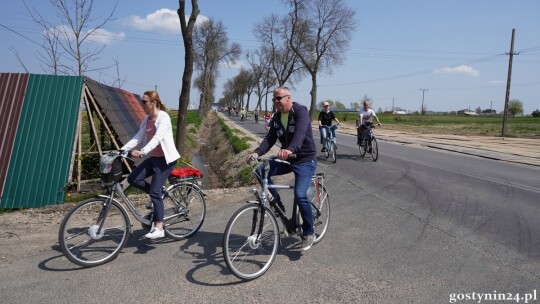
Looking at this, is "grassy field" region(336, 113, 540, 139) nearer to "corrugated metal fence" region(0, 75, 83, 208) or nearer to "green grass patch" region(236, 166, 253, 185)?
"green grass patch" region(236, 166, 253, 185)

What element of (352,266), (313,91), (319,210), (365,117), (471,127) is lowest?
(352,266)

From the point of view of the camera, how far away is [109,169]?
4.62 m

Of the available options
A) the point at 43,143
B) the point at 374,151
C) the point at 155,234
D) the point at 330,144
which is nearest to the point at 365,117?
the point at 374,151

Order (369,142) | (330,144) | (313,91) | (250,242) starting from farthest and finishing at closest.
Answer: (313,91) → (369,142) → (330,144) → (250,242)

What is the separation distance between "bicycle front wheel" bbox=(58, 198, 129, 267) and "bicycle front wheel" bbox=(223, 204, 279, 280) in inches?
53.9

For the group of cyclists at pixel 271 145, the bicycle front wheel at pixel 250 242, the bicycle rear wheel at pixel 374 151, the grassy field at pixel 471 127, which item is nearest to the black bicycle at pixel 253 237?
the bicycle front wheel at pixel 250 242

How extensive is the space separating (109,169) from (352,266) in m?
2.81

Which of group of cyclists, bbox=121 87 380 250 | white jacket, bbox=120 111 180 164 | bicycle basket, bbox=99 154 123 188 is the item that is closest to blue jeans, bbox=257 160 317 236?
group of cyclists, bbox=121 87 380 250

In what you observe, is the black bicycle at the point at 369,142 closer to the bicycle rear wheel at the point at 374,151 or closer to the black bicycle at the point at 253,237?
the bicycle rear wheel at the point at 374,151

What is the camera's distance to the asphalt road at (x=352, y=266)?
3791 mm

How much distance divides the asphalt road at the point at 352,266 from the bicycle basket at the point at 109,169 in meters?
0.85

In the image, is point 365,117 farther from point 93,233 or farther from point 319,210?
point 93,233

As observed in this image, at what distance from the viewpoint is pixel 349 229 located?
5816 mm

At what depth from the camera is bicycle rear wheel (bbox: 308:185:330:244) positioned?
16.9 ft
